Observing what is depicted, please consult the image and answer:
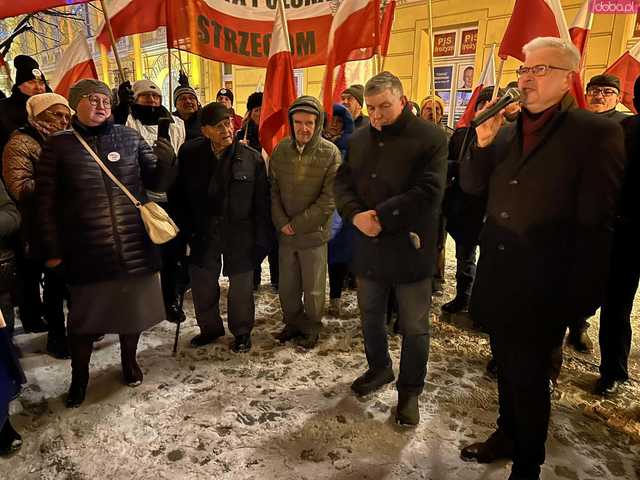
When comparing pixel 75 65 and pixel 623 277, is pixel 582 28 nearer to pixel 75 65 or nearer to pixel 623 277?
pixel 623 277

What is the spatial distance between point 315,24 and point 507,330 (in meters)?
3.77

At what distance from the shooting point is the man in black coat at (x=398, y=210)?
2.38 meters

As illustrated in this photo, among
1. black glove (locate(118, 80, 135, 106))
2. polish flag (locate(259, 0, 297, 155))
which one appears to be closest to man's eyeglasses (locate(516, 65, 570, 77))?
polish flag (locate(259, 0, 297, 155))

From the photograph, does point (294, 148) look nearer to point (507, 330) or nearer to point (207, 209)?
point (207, 209)

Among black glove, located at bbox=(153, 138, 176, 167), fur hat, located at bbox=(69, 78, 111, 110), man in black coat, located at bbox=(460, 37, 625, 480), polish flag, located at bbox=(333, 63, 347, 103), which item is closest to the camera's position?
man in black coat, located at bbox=(460, 37, 625, 480)

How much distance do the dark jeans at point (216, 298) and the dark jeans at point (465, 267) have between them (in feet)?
6.59

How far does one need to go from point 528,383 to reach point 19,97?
4289 mm

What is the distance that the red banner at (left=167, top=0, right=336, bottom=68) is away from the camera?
13.7ft

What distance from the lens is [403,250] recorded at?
2486mm

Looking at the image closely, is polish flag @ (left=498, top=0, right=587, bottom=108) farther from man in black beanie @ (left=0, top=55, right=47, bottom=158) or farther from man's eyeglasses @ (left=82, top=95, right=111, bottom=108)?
man in black beanie @ (left=0, top=55, right=47, bottom=158)

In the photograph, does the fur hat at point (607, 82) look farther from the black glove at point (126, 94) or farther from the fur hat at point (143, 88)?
the black glove at point (126, 94)

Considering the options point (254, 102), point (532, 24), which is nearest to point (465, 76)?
point (254, 102)

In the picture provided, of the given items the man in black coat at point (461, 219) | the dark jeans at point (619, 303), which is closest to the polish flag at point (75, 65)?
the man in black coat at point (461, 219)

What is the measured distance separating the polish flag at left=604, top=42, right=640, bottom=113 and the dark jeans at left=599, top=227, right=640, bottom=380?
2835 millimetres
